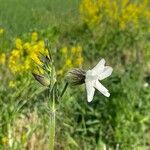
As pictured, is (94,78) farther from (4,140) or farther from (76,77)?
(4,140)

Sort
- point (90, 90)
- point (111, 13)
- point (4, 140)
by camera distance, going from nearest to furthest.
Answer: point (90, 90) → point (4, 140) → point (111, 13)

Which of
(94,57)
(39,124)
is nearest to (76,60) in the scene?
(94,57)

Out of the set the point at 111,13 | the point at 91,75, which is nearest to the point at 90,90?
the point at 91,75

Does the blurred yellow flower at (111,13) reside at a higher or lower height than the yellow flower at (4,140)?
higher

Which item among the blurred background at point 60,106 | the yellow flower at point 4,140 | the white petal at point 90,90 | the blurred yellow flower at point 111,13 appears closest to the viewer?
the white petal at point 90,90

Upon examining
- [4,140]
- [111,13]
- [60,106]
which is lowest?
[4,140]

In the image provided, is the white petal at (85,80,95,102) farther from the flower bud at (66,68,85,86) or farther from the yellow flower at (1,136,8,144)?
the yellow flower at (1,136,8,144)

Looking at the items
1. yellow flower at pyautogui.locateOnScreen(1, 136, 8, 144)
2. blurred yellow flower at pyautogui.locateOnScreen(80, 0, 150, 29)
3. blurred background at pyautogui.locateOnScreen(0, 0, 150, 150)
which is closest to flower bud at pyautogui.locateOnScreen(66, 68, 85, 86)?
blurred background at pyautogui.locateOnScreen(0, 0, 150, 150)

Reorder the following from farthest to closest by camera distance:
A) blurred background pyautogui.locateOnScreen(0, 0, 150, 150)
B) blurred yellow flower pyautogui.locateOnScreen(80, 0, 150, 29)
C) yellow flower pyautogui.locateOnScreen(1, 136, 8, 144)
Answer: blurred yellow flower pyautogui.locateOnScreen(80, 0, 150, 29)
blurred background pyautogui.locateOnScreen(0, 0, 150, 150)
yellow flower pyautogui.locateOnScreen(1, 136, 8, 144)

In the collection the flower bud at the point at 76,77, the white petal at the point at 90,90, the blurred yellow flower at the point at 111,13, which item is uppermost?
the blurred yellow flower at the point at 111,13

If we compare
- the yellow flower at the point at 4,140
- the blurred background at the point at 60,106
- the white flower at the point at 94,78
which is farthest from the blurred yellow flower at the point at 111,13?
the white flower at the point at 94,78

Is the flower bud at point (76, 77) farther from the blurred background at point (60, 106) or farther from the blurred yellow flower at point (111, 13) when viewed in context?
the blurred yellow flower at point (111, 13)

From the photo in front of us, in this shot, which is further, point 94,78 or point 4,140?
point 4,140

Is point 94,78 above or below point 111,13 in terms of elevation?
below
